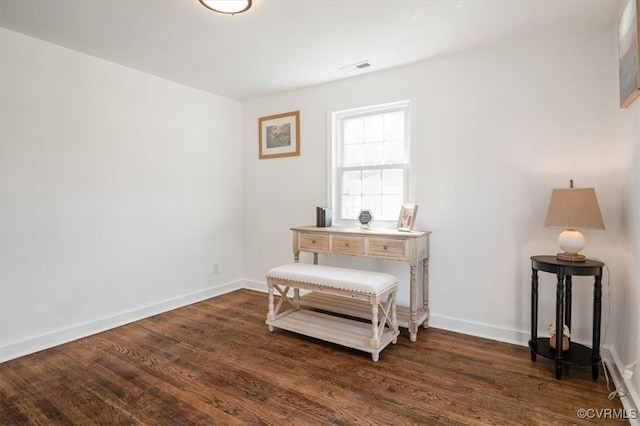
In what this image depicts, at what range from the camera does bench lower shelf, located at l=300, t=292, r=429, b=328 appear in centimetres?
290

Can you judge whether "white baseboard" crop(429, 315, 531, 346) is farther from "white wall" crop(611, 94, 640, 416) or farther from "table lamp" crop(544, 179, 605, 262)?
"table lamp" crop(544, 179, 605, 262)

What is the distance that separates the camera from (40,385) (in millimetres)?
2109

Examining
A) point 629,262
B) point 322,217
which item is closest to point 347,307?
point 322,217

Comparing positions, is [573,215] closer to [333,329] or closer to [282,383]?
[333,329]

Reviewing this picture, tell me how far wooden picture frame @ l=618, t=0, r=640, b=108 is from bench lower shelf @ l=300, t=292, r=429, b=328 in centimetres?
204

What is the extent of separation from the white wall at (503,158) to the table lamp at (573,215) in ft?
1.25

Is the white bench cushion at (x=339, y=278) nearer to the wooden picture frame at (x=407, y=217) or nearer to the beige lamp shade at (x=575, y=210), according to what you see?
the wooden picture frame at (x=407, y=217)

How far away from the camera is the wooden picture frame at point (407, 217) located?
2883 millimetres

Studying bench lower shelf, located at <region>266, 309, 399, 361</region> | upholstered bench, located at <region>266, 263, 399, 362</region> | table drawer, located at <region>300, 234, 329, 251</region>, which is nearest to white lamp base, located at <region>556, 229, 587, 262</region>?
upholstered bench, located at <region>266, 263, 399, 362</region>

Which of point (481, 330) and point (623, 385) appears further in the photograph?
point (481, 330)

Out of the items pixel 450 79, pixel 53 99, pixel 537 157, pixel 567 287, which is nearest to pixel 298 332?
pixel 567 287

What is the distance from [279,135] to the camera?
4016 millimetres

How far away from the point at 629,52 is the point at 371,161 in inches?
78.7

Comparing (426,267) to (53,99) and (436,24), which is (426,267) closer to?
(436,24)
